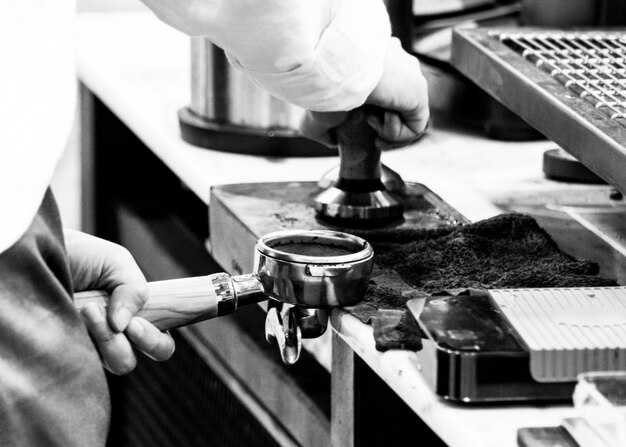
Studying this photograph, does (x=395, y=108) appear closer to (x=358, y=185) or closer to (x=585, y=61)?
(x=358, y=185)

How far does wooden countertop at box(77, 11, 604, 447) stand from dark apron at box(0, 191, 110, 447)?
0.87ft

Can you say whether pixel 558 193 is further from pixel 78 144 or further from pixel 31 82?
pixel 78 144

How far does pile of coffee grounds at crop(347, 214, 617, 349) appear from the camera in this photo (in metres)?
1.13

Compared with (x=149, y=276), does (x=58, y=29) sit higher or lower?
higher

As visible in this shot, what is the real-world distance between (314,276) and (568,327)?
266 mm

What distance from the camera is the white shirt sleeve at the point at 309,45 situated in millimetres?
1041

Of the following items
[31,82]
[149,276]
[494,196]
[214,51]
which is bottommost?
[149,276]

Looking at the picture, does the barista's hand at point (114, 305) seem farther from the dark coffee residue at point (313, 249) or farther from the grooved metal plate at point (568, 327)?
the grooved metal plate at point (568, 327)

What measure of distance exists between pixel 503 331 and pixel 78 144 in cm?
181

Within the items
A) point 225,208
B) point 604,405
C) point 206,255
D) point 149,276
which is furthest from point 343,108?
point 149,276

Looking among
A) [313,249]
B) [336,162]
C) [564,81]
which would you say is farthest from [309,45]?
[336,162]

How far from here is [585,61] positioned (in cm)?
150

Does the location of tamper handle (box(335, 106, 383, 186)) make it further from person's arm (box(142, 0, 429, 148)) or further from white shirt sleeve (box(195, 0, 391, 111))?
white shirt sleeve (box(195, 0, 391, 111))

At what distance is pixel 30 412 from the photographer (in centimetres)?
91
